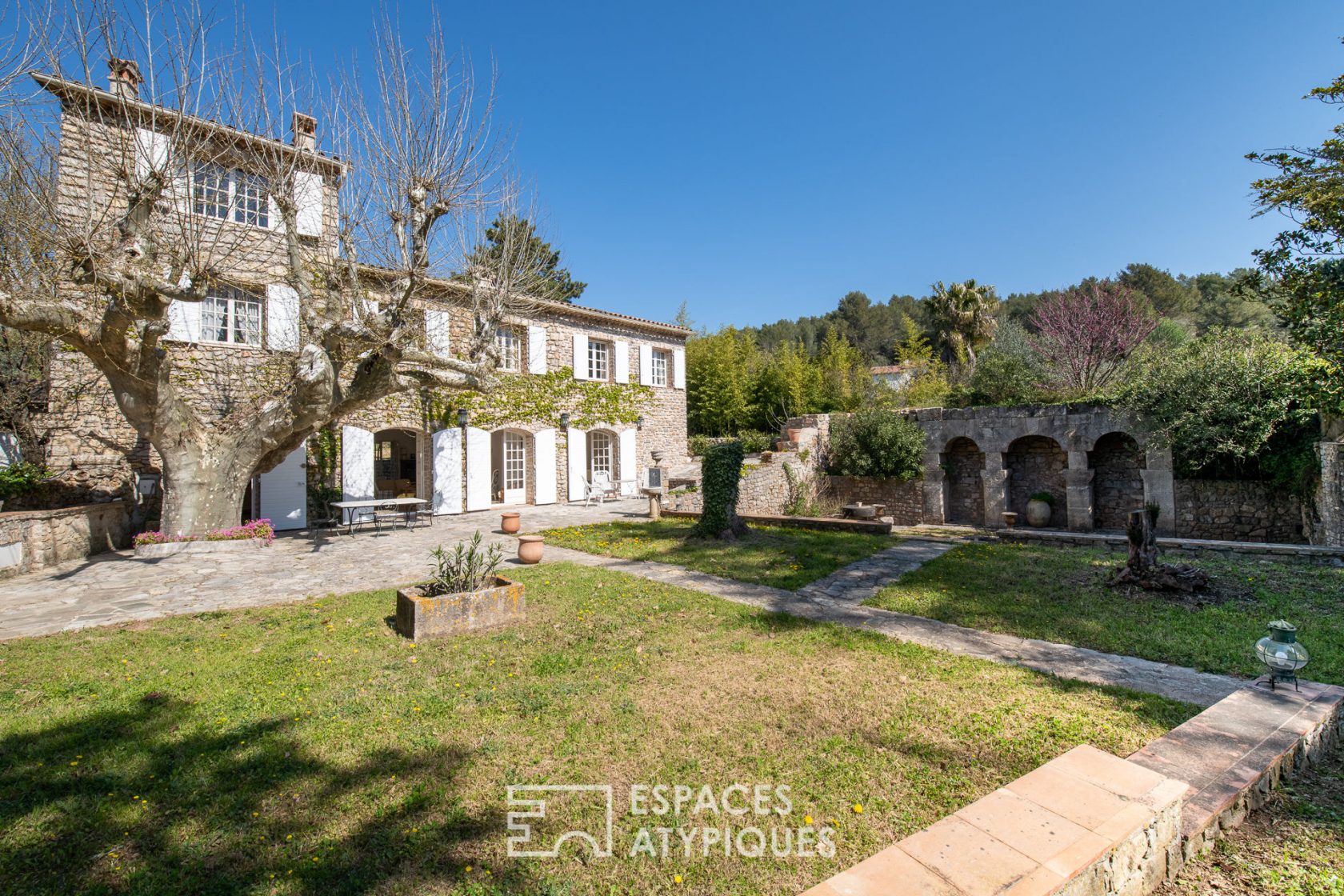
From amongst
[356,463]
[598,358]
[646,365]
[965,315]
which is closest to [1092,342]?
[965,315]

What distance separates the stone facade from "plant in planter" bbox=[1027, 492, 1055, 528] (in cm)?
18

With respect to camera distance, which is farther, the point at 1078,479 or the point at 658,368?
the point at 658,368

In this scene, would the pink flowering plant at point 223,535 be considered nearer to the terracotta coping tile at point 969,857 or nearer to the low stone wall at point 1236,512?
the terracotta coping tile at point 969,857

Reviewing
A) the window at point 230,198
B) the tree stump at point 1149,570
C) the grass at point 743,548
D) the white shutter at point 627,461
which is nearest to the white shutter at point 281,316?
the window at point 230,198

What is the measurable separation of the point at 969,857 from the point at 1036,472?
13.7m

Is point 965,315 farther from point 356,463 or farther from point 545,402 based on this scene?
point 356,463

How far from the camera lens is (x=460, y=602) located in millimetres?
4746

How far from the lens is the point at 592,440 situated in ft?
54.7

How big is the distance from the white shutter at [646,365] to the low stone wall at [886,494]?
5977 mm

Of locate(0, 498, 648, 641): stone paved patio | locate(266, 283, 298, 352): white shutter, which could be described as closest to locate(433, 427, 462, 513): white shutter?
locate(0, 498, 648, 641): stone paved patio

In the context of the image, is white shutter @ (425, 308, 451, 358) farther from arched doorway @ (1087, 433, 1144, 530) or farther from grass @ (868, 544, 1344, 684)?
arched doorway @ (1087, 433, 1144, 530)

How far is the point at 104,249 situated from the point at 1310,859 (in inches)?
431

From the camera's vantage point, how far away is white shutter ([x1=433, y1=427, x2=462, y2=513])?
13.1m

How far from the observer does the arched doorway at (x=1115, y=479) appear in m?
11.8
